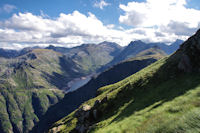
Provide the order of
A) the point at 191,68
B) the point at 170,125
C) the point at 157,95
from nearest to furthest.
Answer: the point at 170,125 < the point at 157,95 < the point at 191,68

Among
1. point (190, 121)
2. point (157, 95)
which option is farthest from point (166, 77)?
point (190, 121)

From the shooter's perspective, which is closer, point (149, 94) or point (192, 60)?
point (149, 94)

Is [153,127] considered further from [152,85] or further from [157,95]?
[152,85]

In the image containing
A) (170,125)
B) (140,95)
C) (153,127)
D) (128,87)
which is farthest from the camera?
(128,87)

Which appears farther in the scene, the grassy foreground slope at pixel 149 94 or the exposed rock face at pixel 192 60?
the exposed rock face at pixel 192 60

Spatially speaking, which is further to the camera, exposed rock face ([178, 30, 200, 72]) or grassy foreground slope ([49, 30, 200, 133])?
exposed rock face ([178, 30, 200, 72])

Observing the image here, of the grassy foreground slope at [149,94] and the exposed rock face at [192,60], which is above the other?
the exposed rock face at [192,60]

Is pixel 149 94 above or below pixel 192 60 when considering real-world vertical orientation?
below

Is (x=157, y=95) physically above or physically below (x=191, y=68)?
below

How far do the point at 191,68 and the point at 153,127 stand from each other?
75.8ft

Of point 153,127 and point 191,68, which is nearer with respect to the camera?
point 153,127

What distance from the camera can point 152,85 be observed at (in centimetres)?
3375

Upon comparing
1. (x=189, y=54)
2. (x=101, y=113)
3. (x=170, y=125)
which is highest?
(x=189, y=54)

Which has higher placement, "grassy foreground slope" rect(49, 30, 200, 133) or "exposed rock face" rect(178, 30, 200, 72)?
"exposed rock face" rect(178, 30, 200, 72)
